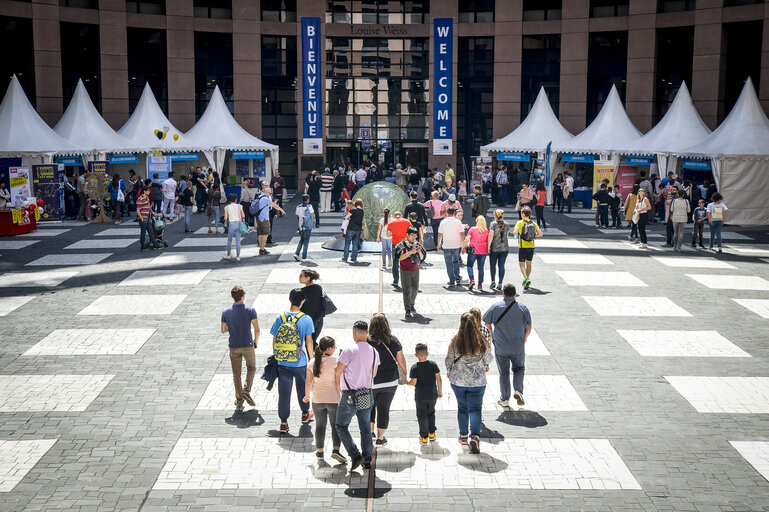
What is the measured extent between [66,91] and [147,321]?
98.6 feet

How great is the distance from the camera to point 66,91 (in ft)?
136

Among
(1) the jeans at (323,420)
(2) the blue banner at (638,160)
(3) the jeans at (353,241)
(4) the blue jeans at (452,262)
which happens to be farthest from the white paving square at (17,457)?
(2) the blue banner at (638,160)

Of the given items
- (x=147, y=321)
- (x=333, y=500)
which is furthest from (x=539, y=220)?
(x=333, y=500)

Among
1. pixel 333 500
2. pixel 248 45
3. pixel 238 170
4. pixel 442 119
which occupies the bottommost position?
pixel 333 500

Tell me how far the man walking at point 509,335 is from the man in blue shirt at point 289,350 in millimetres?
2351

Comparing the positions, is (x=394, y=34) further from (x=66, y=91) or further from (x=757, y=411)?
(x=757, y=411)

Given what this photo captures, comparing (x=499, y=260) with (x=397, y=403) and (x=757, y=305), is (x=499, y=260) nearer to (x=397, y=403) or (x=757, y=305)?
(x=757, y=305)

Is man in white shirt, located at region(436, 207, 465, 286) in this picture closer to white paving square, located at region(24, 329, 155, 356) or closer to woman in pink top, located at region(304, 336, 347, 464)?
white paving square, located at region(24, 329, 155, 356)

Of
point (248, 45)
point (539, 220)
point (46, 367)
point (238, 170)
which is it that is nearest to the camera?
point (46, 367)

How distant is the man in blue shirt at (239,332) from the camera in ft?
34.6

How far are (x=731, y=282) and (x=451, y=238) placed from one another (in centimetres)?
687

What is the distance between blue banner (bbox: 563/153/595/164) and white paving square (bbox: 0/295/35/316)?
2432 centimetres

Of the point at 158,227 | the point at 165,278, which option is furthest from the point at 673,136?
the point at 165,278

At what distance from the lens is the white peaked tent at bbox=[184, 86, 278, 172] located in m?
36.2
